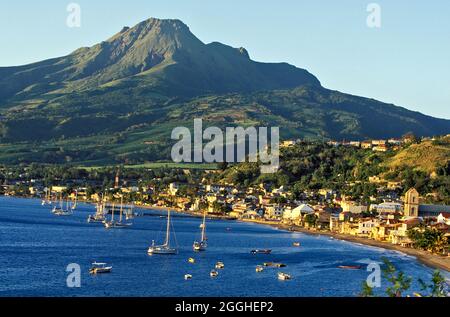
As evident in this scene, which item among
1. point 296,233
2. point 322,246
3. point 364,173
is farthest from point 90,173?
point 322,246

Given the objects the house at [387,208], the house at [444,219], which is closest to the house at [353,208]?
the house at [387,208]

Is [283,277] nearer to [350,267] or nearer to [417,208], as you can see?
[350,267]

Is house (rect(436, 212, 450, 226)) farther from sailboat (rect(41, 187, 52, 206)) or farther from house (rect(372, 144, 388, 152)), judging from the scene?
sailboat (rect(41, 187, 52, 206))

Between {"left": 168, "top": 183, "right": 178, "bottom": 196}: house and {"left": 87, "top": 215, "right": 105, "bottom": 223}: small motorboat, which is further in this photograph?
{"left": 168, "top": 183, "right": 178, "bottom": 196}: house

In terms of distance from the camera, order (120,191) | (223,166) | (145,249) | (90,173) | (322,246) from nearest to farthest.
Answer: (145,249) → (322,246) → (120,191) → (223,166) → (90,173)

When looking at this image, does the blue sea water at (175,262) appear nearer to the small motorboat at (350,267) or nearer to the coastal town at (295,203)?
the small motorboat at (350,267)

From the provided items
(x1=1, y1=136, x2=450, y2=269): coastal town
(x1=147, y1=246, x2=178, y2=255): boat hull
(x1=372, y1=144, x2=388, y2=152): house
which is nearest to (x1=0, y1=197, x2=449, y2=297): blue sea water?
(x1=147, y1=246, x2=178, y2=255): boat hull
